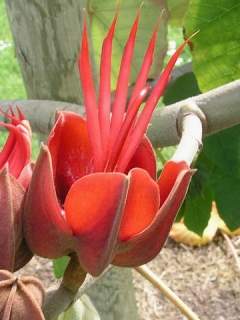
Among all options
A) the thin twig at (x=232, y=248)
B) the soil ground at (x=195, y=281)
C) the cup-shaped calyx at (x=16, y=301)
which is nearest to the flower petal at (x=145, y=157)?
the cup-shaped calyx at (x=16, y=301)

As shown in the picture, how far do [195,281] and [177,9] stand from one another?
3.85 feet

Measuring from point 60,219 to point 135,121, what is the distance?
0.09 m

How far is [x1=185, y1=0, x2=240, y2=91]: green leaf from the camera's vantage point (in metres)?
0.89

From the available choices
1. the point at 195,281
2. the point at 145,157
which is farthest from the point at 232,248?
the point at 145,157

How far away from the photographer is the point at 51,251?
0.54 meters

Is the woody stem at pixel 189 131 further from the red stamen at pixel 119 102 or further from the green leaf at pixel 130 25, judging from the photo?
the green leaf at pixel 130 25

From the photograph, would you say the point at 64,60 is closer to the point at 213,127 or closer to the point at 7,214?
the point at 213,127

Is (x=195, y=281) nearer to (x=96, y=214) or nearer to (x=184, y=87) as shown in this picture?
(x=184, y=87)

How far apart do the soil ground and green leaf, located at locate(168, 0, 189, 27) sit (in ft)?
3.38

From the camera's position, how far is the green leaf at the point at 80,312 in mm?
786

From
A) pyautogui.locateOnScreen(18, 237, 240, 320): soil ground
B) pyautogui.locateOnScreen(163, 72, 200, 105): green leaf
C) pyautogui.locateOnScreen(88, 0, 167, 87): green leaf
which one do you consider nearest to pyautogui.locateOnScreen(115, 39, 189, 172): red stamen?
pyautogui.locateOnScreen(88, 0, 167, 87): green leaf

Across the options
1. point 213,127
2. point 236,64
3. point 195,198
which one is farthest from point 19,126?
point 195,198

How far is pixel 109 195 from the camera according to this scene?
0.49 m

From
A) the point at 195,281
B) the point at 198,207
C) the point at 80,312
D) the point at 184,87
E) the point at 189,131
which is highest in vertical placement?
the point at 189,131
